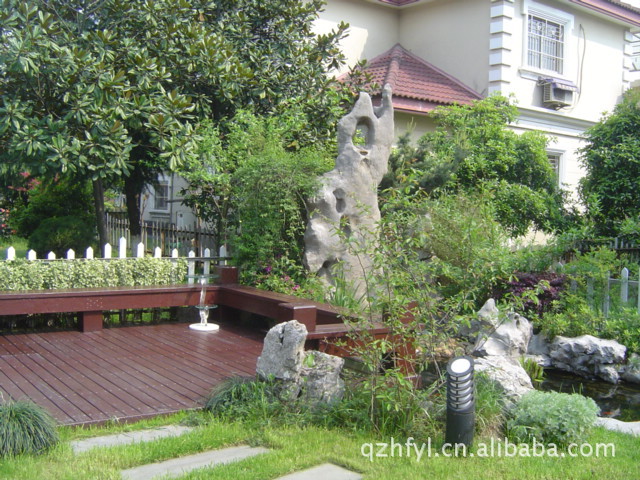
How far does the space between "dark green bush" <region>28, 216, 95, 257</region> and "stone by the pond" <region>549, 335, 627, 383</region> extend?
9345 mm

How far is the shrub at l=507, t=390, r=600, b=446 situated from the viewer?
17.8 feet

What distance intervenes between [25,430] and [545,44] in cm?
1693

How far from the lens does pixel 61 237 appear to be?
44.8ft

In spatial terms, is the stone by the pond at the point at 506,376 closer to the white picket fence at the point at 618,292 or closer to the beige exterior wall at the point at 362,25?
the white picket fence at the point at 618,292

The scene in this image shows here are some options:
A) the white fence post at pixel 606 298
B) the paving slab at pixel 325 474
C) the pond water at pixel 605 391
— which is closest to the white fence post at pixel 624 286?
the white fence post at pixel 606 298

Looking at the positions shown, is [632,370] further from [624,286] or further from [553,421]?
[553,421]

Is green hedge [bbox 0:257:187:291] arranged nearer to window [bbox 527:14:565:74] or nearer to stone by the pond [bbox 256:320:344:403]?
stone by the pond [bbox 256:320:344:403]

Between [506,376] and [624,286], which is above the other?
[624,286]

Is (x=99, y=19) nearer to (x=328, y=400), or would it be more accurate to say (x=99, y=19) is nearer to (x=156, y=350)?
(x=156, y=350)

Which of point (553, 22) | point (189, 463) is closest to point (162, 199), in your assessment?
point (553, 22)

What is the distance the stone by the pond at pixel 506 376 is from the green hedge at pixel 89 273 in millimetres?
5358

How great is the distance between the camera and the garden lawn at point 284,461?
4.51 meters

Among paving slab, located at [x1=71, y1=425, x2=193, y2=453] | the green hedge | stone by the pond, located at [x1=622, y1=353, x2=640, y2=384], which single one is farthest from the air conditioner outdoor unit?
paving slab, located at [x1=71, y1=425, x2=193, y2=453]

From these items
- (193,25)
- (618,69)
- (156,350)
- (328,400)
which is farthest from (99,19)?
(618,69)
